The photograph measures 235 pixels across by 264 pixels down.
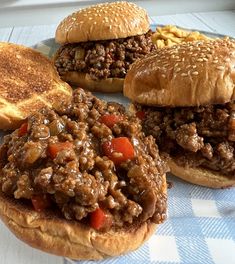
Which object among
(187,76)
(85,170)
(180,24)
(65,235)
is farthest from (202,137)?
(180,24)

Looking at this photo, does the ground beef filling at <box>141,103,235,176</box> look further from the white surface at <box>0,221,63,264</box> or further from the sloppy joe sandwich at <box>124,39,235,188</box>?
the white surface at <box>0,221,63,264</box>

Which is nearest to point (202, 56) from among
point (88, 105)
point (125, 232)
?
point (88, 105)

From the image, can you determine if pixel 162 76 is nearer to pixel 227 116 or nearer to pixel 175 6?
pixel 227 116

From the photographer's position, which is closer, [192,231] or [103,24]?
[192,231]

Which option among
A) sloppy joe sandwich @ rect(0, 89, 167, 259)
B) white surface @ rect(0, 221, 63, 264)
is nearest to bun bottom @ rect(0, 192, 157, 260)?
sloppy joe sandwich @ rect(0, 89, 167, 259)

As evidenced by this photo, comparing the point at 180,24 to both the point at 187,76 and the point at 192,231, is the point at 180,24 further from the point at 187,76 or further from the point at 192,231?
the point at 192,231

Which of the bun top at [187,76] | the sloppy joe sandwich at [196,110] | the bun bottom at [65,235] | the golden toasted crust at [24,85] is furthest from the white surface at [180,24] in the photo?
the bun bottom at [65,235]
